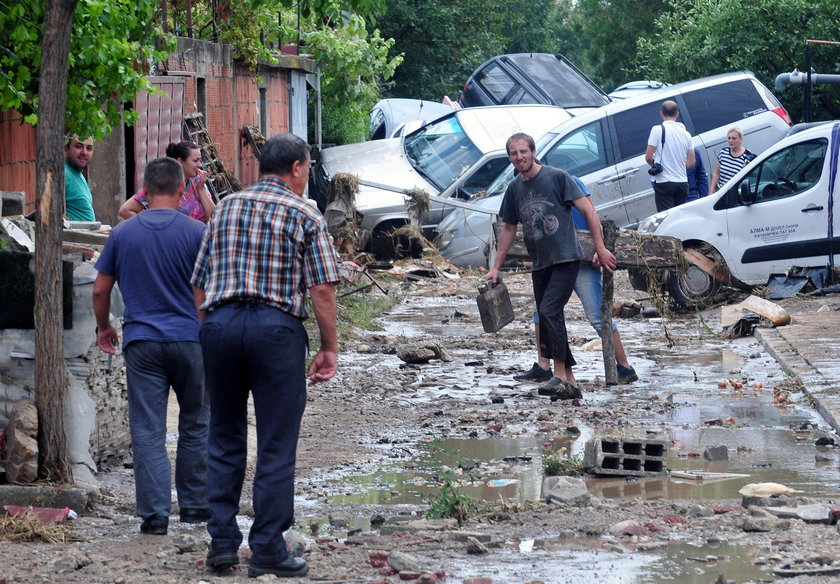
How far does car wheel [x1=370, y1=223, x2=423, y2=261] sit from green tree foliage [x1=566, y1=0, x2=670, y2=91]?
24.0 meters

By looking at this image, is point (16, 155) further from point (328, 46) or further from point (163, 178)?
point (328, 46)

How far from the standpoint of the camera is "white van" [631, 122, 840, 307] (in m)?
13.6

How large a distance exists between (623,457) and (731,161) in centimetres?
991

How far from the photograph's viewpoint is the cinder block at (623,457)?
6754 millimetres

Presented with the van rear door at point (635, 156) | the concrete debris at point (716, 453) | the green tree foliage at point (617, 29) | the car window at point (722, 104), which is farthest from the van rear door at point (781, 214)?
the green tree foliage at point (617, 29)

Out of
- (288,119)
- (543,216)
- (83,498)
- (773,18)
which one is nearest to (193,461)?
(83,498)

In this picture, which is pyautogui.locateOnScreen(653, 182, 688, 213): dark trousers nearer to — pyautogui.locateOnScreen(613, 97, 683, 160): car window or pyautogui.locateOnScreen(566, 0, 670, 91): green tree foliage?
pyautogui.locateOnScreen(613, 97, 683, 160): car window

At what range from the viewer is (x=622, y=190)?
17828 mm

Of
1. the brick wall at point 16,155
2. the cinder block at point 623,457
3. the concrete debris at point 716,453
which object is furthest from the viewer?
the brick wall at point 16,155

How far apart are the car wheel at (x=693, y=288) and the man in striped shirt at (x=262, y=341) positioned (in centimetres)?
983

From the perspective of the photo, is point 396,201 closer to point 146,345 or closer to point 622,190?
point 622,190

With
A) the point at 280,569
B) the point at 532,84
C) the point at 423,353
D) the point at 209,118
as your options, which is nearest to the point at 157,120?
the point at 209,118

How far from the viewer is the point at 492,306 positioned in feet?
32.2

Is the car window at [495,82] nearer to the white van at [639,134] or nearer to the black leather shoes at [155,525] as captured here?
the white van at [639,134]
